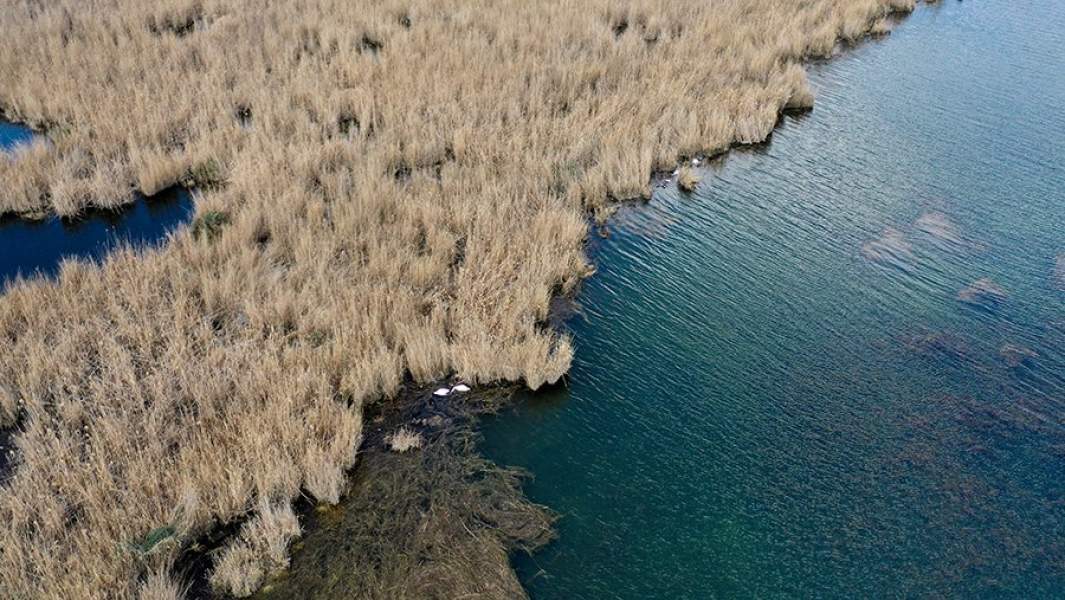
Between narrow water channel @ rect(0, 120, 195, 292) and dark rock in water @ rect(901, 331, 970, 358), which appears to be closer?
dark rock in water @ rect(901, 331, 970, 358)

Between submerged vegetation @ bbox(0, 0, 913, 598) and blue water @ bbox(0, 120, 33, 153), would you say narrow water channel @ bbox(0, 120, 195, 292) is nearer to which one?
submerged vegetation @ bbox(0, 0, 913, 598)

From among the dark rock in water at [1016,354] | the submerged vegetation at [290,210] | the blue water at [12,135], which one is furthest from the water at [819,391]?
the blue water at [12,135]

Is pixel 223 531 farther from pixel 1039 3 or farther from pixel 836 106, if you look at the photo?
pixel 1039 3

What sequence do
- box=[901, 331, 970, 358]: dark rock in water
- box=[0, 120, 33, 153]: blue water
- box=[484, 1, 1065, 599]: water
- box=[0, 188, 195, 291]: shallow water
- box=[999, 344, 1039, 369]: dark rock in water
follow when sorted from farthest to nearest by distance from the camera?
box=[0, 120, 33, 153]: blue water < box=[0, 188, 195, 291]: shallow water < box=[901, 331, 970, 358]: dark rock in water < box=[999, 344, 1039, 369]: dark rock in water < box=[484, 1, 1065, 599]: water

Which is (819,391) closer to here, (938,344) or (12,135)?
(938,344)

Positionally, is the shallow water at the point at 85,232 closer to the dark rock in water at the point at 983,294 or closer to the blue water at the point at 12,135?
the blue water at the point at 12,135

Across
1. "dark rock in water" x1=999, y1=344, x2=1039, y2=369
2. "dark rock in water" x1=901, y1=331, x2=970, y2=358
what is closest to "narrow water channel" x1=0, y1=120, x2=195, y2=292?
"dark rock in water" x1=901, y1=331, x2=970, y2=358

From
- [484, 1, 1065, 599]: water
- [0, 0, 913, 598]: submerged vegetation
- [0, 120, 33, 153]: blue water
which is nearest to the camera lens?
[0, 0, 913, 598]: submerged vegetation
